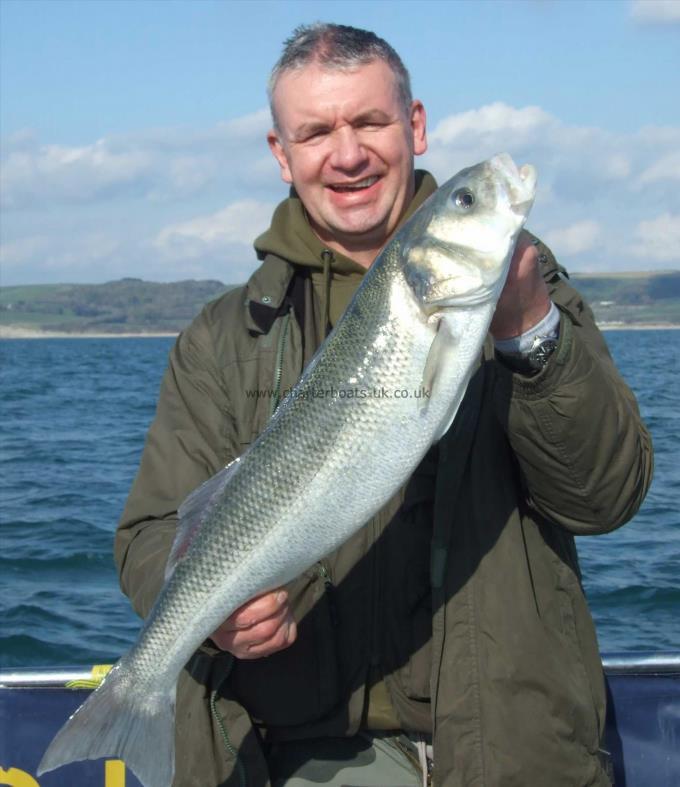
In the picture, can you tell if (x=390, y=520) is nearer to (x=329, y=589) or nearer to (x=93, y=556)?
(x=329, y=589)

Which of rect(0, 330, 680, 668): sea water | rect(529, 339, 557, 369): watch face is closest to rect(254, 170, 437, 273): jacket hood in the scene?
rect(529, 339, 557, 369): watch face

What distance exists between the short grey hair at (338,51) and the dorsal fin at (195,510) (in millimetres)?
1592

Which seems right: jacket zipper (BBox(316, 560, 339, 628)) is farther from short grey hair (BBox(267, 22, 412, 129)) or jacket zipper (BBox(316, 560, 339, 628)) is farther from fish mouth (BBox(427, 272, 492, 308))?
short grey hair (BBox(267, 22, 412, 129))

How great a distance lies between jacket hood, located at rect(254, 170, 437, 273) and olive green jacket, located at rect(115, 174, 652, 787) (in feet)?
0.04

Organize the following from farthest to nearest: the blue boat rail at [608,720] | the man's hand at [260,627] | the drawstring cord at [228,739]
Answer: the blue boat rail at [608,720], the drawstring cord at [228,739], the man's hand at [260,627]

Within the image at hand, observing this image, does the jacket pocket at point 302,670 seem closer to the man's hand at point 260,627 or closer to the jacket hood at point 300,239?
the man's hand at point 260,627

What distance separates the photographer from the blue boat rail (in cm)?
465

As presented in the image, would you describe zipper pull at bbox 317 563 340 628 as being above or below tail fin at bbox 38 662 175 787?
above

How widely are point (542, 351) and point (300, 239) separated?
1.29 m

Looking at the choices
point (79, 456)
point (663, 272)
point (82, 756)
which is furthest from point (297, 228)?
point (663, 272)

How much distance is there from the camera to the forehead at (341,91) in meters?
3.82

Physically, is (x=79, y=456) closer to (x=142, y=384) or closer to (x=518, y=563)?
Answer: (x=518, y=563)

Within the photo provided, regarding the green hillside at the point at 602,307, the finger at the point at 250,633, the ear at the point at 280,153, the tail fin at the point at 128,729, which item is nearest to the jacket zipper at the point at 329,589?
the finger at the point at 250,633

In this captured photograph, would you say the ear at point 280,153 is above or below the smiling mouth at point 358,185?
above
